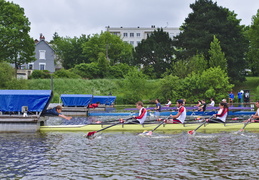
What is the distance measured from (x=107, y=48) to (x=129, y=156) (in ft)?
252

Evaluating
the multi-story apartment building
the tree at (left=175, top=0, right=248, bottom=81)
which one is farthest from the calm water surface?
the multi-story apartment building

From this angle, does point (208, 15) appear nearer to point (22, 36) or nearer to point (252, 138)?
point (22, 36)

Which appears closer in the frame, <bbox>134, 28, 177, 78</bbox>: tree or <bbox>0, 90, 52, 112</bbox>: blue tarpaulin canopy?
<bbox>0, 90, 52, 112</bbox>: blue tarpaulin canopy

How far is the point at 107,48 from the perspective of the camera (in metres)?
89.1

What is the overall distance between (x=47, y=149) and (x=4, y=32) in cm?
5142

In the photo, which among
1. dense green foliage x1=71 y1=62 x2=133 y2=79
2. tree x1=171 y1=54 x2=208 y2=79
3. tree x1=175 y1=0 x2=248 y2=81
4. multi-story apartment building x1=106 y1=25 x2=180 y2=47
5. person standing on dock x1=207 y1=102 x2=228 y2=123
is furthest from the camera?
multi-story apartment building x1=106 y1=25 x2=180 y2=47

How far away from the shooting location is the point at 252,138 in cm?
1808

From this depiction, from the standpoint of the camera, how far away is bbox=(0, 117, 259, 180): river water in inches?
430

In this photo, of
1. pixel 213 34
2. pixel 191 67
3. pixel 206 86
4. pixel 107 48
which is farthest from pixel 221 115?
pixel 107 48

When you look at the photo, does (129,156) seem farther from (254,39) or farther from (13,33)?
(254,39)

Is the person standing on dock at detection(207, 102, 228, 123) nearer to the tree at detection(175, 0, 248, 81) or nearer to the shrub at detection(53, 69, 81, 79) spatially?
the tree at detection(175, 0, 248, 81)

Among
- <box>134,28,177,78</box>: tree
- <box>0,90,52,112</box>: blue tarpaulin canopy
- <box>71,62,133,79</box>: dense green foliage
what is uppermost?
<box>134,28,177,78</box>: tree

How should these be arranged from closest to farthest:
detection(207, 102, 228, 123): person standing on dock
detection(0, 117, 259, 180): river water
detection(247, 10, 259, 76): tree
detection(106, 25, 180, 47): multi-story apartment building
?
detection(0, 117, 259, 180): river water → detection(207, 102, 228, 123): person standing on dock → detection(247, 10, 259, 76): tree → detection(106, 25, 180, 47): multi-story apartment building

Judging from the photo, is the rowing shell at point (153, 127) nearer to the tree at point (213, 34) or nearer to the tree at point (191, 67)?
the tree at point (191, 67)
